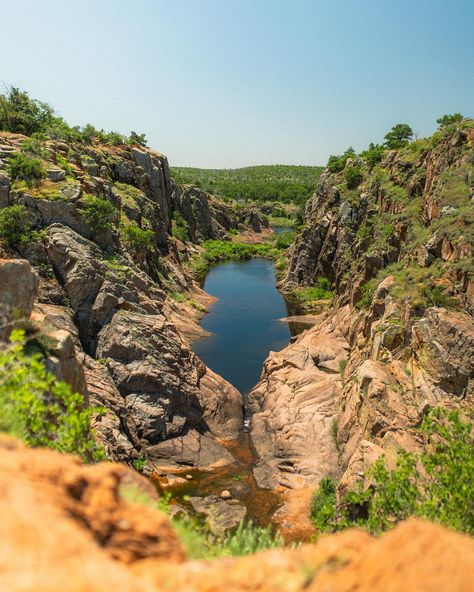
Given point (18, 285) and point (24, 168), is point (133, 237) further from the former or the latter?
point (18, 285)

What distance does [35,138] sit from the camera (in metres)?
46.5

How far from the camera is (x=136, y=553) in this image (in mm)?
6938

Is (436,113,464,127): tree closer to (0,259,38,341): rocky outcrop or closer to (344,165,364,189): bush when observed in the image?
(344,165,364,189): bush

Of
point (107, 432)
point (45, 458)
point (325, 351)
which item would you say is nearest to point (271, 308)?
point (325, 351)

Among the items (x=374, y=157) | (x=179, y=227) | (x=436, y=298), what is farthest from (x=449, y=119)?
(x=179, y=227)

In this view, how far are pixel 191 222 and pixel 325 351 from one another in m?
78.1

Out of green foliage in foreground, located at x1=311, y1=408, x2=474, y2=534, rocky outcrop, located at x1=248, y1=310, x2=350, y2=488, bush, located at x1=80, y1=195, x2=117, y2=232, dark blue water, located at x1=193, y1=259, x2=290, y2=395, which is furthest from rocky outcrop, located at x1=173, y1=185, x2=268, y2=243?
green foliage in foreground, located at x1=311, y1=408, x2=474, y2=534

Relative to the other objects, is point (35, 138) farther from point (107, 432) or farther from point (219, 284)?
point (219, 284)

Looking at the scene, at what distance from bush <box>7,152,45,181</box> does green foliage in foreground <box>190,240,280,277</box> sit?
60.6m

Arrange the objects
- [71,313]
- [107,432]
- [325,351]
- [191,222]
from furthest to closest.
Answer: [191,222]
[325,351]
[71,313]
[107,432]

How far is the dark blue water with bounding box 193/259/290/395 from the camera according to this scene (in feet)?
167

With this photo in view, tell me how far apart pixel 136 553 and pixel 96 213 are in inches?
1421

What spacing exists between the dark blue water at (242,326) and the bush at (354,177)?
74.0 feet

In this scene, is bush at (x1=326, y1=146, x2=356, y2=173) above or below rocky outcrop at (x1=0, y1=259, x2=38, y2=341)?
above
